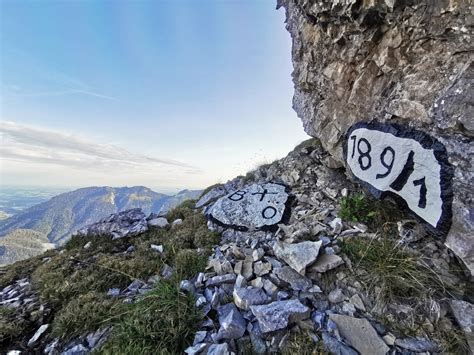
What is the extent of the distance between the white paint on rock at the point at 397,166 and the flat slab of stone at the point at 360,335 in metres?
2.30

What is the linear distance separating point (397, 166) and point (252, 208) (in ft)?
12.5

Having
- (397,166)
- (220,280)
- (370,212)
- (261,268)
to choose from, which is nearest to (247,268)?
(261,268)

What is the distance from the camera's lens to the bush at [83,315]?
338 cm

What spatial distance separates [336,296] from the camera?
3.40 meters

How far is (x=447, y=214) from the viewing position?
3.58 meters

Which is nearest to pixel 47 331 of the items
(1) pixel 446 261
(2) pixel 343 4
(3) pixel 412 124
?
(1) pixel 446 261

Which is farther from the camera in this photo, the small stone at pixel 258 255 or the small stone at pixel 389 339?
the small stone at pixel 258 255

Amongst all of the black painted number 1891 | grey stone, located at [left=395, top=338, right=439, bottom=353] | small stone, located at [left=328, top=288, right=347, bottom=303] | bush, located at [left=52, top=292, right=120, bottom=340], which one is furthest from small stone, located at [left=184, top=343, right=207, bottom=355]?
the black painted number 1891

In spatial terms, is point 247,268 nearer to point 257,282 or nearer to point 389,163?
point 257,282

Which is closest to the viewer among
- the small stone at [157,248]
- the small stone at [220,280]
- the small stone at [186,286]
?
the small stone at [186,286]

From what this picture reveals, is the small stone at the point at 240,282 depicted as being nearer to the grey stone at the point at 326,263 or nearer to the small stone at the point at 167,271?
the grey stone at the point at 326,263

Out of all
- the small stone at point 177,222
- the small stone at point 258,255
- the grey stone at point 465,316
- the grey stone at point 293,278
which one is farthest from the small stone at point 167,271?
the grey stone at point 465,316

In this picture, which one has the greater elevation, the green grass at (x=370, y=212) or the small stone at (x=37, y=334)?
the green grass at (x=370, y=212)

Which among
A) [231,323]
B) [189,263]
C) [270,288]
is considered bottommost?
[231,323]
